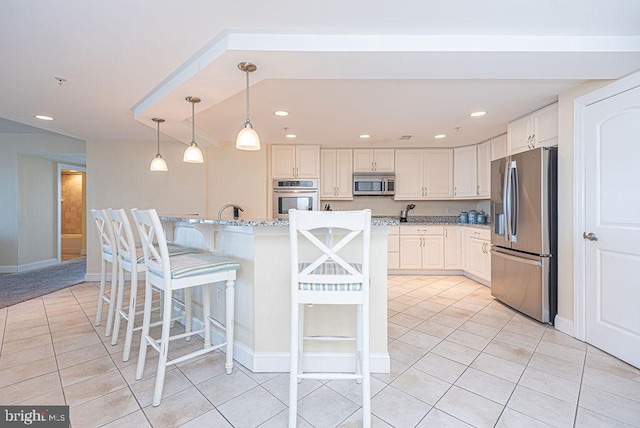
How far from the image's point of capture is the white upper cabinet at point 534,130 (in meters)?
2.82

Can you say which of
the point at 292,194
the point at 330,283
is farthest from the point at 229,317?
the point at 292,194

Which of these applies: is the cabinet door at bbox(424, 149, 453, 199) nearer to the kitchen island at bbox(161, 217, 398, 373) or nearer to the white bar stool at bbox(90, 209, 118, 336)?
the kitchen island at bbox(161, 217, 398, 373)

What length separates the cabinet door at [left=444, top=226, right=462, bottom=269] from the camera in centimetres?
458

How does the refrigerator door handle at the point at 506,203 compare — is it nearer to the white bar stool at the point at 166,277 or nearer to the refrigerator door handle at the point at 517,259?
the refrigerator door handle at the point at 517,259

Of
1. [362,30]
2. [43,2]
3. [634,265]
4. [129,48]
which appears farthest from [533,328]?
[43,2]

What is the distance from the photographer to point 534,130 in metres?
3.04

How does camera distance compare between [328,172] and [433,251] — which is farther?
[328,172]

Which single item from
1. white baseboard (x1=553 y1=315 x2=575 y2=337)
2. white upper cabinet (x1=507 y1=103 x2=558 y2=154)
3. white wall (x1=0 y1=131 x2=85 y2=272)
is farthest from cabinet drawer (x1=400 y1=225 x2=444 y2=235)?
white wall (x1=0 y1=131 x2=85 y2=272)

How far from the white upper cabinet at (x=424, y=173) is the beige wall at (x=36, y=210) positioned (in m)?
6.48

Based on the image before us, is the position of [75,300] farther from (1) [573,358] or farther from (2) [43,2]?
(1) [573,358]

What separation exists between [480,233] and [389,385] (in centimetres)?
305

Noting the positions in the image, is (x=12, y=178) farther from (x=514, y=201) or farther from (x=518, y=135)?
(x=518, y=135)

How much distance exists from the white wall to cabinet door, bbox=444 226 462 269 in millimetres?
6601

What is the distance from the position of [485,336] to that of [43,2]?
3.72m
